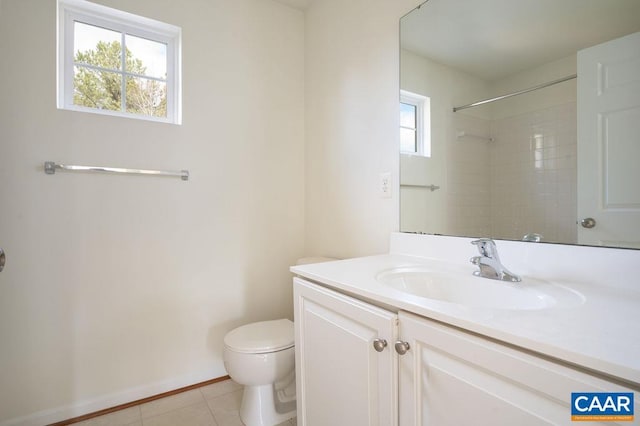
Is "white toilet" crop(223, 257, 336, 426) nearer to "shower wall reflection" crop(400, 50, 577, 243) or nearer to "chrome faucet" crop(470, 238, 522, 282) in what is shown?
"shower wall reflection" crop(400, 50, 577, 243)

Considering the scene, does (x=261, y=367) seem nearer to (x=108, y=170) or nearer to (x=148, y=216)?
(x=148, y=216)

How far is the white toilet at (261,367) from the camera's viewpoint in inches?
53.5

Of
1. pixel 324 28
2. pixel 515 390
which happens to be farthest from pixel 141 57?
pixel 515 390

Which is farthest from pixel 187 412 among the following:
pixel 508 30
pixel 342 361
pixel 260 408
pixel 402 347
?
pixel 508 30

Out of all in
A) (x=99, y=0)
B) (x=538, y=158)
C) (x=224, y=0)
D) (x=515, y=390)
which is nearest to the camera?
(x=515, y=390)

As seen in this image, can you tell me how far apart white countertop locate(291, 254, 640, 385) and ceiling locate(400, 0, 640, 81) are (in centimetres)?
73

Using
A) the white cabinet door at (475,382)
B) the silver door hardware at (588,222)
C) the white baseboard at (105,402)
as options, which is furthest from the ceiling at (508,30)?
the white baseboard at (105,402)

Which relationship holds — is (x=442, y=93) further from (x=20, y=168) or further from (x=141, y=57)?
(x=20, y=168)

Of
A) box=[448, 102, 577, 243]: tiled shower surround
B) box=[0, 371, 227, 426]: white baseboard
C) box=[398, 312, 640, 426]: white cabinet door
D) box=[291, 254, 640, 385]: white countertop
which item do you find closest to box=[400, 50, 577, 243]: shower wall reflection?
box=[448, 102, 577, 243]: tiled shower surround

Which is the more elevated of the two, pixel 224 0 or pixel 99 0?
pixel 224 0

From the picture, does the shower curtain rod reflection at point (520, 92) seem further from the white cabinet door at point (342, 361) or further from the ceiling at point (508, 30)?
the white cabinet door at point (342, 361)

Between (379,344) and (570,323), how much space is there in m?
0.38

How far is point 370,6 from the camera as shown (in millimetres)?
1577

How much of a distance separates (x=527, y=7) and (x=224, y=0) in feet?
5.36
